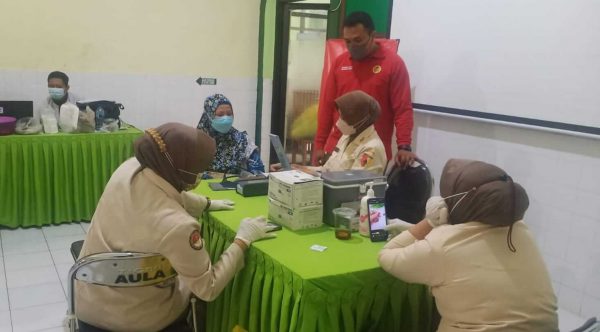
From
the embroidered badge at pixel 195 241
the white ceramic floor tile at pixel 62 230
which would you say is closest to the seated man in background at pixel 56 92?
the white ceramic floor tile at pixel 62 230

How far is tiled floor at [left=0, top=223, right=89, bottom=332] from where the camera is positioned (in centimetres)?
267

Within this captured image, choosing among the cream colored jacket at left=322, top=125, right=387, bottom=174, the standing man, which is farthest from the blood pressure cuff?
the cream colored jacket at left=322, top=125, right=387, bottom=174

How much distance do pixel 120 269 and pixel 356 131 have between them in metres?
1.60

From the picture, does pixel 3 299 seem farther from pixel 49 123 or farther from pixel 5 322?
pixel 49 123

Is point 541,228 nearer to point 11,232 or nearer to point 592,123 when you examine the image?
point 592,123

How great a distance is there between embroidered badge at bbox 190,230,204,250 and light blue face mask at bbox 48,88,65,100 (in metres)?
3.20

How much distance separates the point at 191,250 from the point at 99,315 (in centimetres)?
44

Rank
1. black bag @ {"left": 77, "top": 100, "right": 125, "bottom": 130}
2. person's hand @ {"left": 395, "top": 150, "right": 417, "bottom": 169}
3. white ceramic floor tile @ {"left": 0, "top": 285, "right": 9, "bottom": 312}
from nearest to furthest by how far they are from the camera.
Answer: white ceramic floor tile @ {"left": 0, "top": 285, "right": 9, "bottom": 312} < person's hand @ {"left": 395, "top": 150, "right": 417, "bottom": 169} < black bag @ {"left": 77, "top": 100, "right": 125, "bottom": 130}

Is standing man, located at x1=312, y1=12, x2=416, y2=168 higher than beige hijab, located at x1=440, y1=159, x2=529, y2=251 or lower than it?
higher

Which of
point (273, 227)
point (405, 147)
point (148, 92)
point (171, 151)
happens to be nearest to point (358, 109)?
point (405, 147)

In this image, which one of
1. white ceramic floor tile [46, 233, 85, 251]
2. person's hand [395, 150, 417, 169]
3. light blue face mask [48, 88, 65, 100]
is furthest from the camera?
light blue face mask [48, 88, 65, 100]

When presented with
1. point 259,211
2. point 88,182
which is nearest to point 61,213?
point 88,182

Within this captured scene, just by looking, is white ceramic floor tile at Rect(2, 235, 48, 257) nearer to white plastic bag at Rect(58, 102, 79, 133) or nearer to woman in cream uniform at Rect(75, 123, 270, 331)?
white plastic bag at Rect(58, 102, 79, 133)

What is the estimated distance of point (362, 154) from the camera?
8.32 feet
